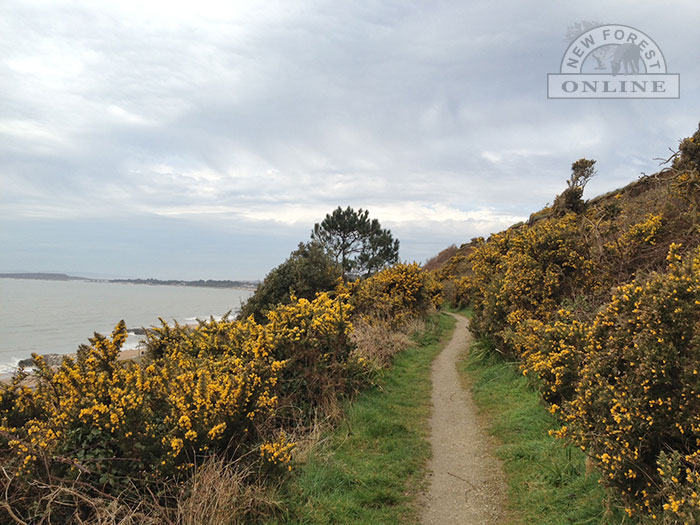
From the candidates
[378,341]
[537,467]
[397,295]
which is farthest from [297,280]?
[537,467]

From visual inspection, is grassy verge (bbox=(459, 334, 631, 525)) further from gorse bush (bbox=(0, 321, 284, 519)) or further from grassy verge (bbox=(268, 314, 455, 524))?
gorse bush (bbox=(0, 321, 284, 519))

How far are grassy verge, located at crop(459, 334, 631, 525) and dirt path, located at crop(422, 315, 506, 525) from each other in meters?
0.17

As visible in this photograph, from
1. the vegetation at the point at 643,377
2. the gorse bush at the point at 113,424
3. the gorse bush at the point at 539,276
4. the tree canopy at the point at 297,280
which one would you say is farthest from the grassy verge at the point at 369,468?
the tree canopy at the point at 297,280

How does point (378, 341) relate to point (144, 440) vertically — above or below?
below

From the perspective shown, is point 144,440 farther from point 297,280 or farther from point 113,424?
point 297,280

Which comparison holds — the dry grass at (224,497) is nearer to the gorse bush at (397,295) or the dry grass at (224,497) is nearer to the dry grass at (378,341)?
the dry grass at (378,341)

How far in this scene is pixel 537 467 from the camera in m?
4.73

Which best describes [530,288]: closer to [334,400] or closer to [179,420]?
[334,400]

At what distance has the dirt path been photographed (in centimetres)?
416

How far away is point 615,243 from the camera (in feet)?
25.2

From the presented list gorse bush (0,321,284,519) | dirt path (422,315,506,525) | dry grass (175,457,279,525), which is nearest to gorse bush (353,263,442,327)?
dirt path (422,315,506,525)

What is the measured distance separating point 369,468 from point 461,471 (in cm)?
114

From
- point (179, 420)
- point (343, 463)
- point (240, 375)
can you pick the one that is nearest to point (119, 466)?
point (179, 420)

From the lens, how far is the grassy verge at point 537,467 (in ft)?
12.4
